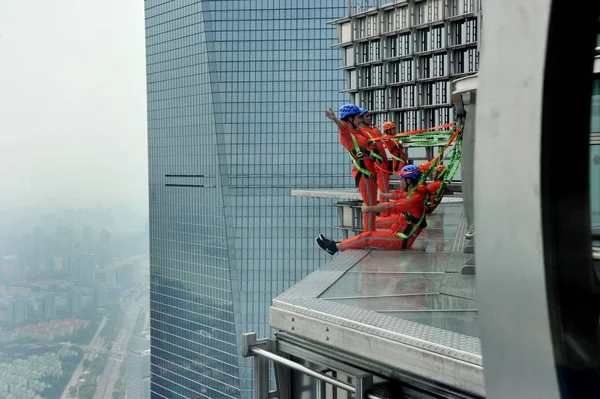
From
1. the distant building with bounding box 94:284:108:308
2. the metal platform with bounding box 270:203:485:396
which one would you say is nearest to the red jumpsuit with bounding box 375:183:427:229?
the metal platform with bounding box 270:203:485:396

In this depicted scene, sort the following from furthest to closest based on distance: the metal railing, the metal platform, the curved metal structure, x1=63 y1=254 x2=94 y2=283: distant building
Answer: x1=63 y1=254 x2=94 y2=283: distant building → the metal railing → the metal platform → the curved metal structure

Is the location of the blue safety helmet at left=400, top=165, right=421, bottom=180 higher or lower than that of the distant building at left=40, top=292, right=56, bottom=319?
higher

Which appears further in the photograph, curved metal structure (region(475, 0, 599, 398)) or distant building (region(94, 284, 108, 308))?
distant building (region(94, 284, 108, 308))

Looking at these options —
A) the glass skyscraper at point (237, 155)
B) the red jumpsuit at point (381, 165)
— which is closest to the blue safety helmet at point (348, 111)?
the red jumpsuit at point (381, 165)

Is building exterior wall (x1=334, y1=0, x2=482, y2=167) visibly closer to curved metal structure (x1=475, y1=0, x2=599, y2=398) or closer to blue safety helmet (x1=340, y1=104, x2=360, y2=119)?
blue safety helmet (x1=340, y1=104, x2=360, y2=119)

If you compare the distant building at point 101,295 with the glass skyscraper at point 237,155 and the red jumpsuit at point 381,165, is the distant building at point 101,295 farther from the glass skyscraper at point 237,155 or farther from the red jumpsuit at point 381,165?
the glass skyscraper at point 237,155

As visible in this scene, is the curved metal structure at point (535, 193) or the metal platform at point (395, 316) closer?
the curved metal structure at point (535, 193)

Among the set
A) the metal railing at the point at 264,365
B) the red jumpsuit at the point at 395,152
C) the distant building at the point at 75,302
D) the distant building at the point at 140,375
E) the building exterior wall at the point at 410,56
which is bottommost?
the distant building at the point at 140,375
